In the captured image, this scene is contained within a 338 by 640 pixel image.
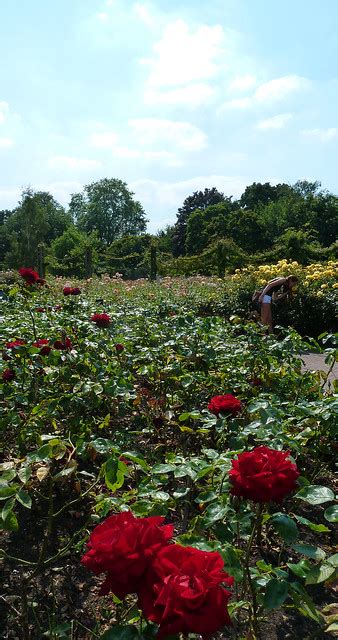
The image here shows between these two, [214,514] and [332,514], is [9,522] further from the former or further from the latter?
[332,514]

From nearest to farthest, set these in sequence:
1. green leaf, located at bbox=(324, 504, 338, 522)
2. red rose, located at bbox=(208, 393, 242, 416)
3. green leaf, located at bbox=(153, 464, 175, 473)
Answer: green leaf, located at bbox=(324, 504, 338, 522)
green leaf, located at bbox=(153, 464, 175, 473)
red rose, located at bbox=(208, 393, 242, 416)

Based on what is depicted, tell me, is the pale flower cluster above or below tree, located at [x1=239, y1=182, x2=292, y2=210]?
below

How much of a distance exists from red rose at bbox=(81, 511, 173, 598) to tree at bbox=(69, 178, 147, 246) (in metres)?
62.2

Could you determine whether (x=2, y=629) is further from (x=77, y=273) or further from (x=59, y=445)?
(x=77, y=273)

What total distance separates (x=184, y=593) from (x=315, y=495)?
2.48 ft

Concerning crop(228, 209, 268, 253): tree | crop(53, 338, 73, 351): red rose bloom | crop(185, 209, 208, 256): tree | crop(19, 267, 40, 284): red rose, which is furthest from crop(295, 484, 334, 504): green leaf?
crop(185, 209, 208, 256): tree

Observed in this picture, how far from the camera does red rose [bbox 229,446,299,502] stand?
1.15 meters

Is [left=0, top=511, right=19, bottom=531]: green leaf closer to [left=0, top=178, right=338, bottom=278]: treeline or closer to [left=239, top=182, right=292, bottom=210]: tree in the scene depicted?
[left=0, top=178, right=338, bottom=278]: treeline

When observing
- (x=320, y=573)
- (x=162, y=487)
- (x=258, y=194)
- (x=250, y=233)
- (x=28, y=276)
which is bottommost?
(x=162, y=487)

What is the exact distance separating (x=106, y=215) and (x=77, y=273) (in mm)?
41228

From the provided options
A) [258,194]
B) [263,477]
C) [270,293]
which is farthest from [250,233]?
[263,477]

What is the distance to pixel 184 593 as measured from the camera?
719 mm

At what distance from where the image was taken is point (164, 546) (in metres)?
0.85

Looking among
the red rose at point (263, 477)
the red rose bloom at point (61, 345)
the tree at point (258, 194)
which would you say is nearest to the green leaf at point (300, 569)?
the red rose at point (263, 477)
